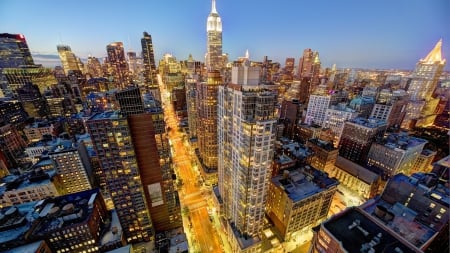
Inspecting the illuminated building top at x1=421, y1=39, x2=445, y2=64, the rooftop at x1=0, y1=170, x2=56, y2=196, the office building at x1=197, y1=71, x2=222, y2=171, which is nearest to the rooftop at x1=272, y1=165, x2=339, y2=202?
the office building at x1=197, y1=71, x2=222, y2=171

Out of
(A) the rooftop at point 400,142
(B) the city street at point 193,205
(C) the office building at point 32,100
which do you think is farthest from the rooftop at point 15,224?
(A) the rooftop at point 400,142

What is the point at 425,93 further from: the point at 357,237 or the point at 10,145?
the point at 10,145

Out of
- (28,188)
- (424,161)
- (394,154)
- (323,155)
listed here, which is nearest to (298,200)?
(323,155)

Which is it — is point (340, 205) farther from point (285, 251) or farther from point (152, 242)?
point (152, 242)

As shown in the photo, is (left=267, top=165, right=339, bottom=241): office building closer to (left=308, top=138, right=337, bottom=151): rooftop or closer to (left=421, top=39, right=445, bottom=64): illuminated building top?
(left=308, top=138, right=337, bottom=151): rooftop

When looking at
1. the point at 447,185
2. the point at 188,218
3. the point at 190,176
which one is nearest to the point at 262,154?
the point at 188,218

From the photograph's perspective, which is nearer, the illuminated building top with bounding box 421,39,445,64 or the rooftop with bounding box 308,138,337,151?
the rooftop with bounding box 308,138,337,151
